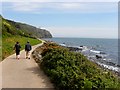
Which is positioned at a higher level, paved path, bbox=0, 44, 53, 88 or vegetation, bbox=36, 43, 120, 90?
vegetation, bbox=36, 43, 120, 90

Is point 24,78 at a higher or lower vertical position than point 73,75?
lower

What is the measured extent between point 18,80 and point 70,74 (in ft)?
8.45

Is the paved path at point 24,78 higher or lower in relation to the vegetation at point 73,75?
lower

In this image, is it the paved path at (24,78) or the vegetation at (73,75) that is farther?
the paved path at (24,78)

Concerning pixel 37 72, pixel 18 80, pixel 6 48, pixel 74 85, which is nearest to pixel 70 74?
pixel 74 85

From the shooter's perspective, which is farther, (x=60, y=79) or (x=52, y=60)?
(x=52, y=60)

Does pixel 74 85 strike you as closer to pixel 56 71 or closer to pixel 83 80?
pixel 83 80

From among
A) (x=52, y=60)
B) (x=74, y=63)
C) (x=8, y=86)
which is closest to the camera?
(x=8, y=86)

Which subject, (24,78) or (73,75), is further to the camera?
(24,78)

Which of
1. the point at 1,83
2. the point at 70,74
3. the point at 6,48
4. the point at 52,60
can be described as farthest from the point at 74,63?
the point at 6,48

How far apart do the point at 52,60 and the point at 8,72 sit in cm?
254

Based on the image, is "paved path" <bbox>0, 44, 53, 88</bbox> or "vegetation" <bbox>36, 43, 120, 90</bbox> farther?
"paved path" <bbox>0, 44, 53, 88</bbox>

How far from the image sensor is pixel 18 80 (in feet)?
48.1

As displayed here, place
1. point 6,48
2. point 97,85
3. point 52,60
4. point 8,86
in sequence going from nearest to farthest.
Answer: point 97,85 → point 8,86 → point 52,60 → point 6,48
